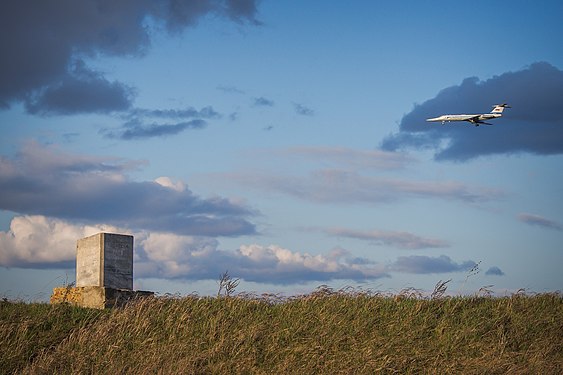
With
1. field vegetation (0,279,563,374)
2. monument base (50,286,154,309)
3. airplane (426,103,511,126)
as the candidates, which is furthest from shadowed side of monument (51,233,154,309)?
airplane (426,103,511,126)

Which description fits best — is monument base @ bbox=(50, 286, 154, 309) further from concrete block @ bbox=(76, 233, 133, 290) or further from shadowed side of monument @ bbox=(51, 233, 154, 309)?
concrete block @ bbox=(76, 233, 133, 290)

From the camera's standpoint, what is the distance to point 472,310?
2156 centimetres

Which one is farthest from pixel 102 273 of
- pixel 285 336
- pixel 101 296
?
pixel 285 336

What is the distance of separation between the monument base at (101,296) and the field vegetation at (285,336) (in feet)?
3.95

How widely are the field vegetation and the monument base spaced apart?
1203mm

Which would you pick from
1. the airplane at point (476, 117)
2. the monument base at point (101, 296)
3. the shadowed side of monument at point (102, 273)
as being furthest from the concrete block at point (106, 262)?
the airplane at point (476, 117)

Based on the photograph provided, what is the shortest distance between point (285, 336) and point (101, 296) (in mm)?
6298

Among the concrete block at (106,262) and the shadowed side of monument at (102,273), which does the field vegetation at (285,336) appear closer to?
the shadowed side of monument at (102,273)

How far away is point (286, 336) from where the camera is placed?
19.0 metres

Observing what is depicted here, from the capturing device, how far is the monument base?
72.1 feet

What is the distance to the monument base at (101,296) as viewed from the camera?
72.1 ft

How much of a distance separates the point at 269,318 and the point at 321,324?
1535 mm

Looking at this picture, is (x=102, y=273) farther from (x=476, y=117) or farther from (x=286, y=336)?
(x=476, y=117)

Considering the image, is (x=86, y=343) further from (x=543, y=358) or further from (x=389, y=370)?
(x=543, y=358)
